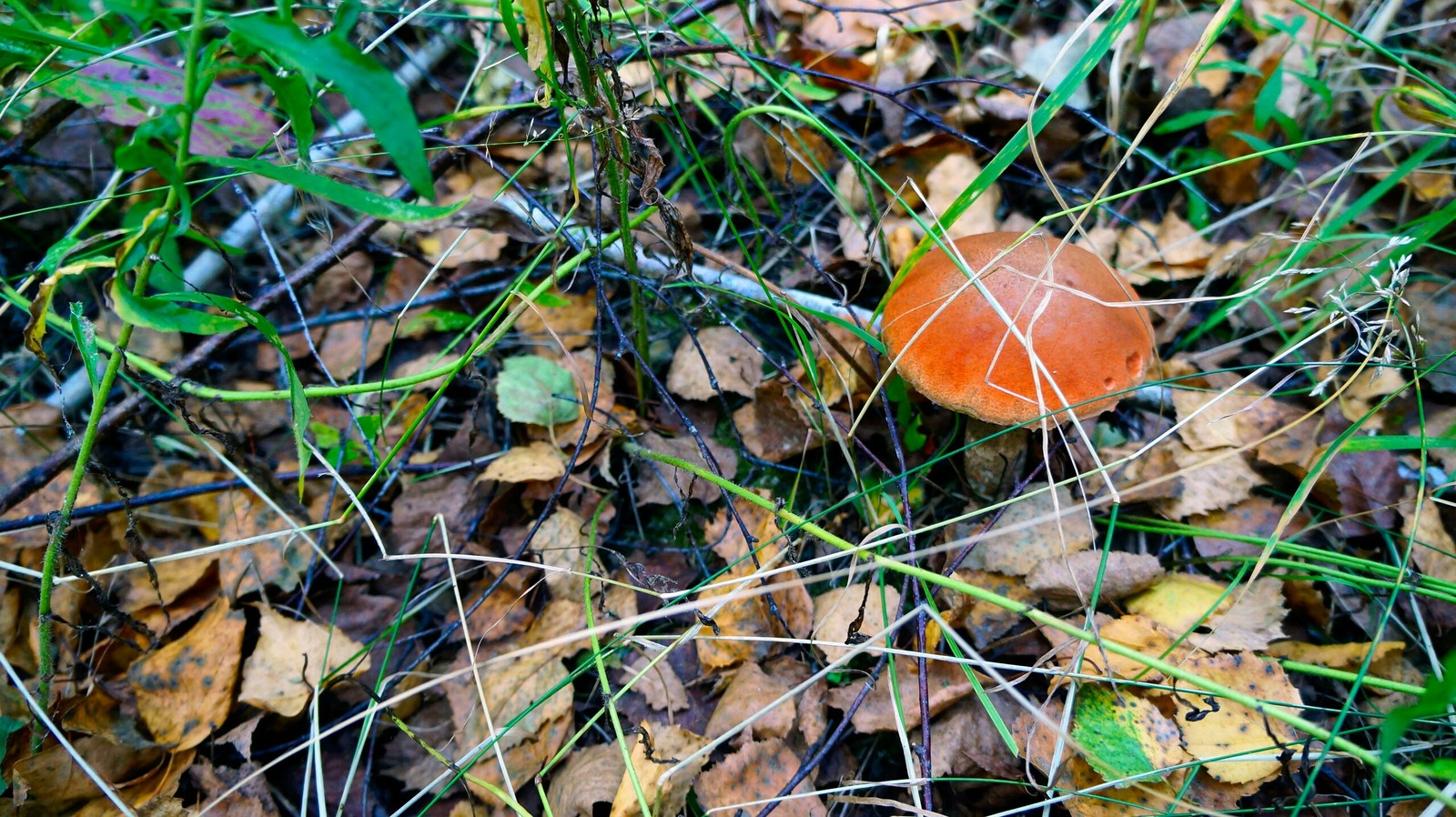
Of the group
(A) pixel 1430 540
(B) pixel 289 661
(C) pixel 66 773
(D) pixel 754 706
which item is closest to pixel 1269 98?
(A) pixel 1430 540

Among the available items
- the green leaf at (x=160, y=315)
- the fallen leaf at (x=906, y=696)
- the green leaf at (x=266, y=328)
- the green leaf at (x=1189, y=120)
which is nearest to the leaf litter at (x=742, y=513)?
the fallen leaf at (x=906, y=696)

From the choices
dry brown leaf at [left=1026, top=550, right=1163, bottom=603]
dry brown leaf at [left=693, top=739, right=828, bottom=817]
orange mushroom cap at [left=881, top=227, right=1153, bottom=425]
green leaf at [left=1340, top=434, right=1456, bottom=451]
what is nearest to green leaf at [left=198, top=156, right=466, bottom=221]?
orange mushroom cap at [left=881, top=227, right=1153, bottom=425]

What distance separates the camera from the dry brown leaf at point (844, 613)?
1863mm

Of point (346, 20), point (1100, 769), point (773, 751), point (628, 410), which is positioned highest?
point (346, 20)

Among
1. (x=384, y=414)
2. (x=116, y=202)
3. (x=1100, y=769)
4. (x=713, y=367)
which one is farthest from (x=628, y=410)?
(x=116, y=202)

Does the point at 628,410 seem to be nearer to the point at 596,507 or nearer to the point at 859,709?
the point at 596,507

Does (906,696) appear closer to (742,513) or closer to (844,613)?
(844,613)

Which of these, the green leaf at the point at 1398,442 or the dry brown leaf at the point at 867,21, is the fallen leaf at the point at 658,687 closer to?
the green leaf at the point at 1398,442

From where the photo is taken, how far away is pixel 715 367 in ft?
7.64

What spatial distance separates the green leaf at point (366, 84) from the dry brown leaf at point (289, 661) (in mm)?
1352

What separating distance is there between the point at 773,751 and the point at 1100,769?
2.33ft

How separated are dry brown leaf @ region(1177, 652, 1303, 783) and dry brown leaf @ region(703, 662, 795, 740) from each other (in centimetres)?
87

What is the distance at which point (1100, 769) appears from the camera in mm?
1470

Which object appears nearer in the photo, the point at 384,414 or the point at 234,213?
the point at 384,414
